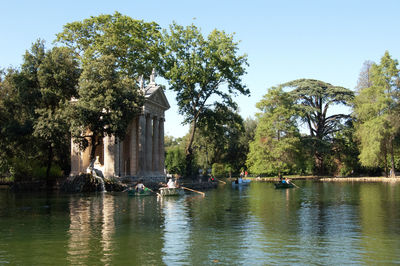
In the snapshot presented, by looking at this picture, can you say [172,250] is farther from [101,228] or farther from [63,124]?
[63,124]

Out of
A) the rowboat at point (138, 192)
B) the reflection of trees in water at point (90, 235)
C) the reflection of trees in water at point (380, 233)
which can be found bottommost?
the reflection of trees in water at point (380, 233)

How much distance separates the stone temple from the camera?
162 ft

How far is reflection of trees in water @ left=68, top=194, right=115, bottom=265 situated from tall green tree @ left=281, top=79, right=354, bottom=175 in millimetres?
58772

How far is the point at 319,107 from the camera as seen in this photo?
8400cm

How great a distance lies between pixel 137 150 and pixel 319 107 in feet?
146

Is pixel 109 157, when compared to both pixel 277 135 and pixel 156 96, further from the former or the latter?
pixel 277 135

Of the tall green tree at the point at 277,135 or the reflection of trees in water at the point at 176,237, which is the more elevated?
the tall green tree at the point at 277,135

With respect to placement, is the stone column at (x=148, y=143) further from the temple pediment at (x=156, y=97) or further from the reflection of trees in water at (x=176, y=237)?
the reflection of trees in water at (x=176, y=237)

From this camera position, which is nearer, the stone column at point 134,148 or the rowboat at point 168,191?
the rowboat at point 168,191

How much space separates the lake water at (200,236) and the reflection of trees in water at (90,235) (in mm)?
29

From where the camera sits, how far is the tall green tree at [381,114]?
2516 inches

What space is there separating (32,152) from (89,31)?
57.9 ft

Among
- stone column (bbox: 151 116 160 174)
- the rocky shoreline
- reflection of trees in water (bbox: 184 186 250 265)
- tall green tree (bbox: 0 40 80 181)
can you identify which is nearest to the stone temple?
stone column (bbox: 151 116 160 174)

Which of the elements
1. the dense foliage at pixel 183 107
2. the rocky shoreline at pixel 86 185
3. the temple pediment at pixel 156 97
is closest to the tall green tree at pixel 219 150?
the dense foliage at pixel 183 107
